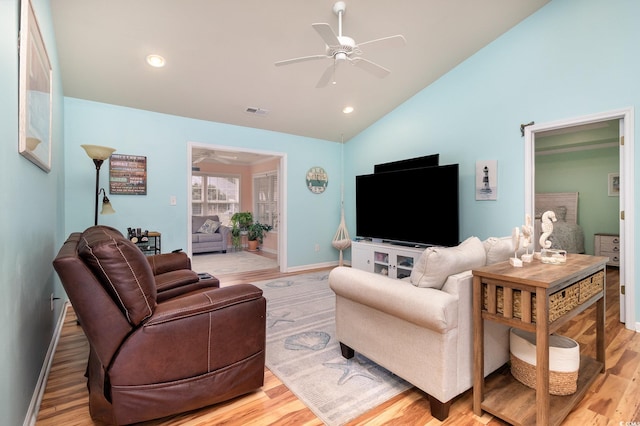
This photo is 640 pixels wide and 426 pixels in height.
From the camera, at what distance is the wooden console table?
1352 millimetres

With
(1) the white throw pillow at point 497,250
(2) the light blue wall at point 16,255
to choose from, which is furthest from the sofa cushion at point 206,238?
(1) the white throw pillow at point 497,250

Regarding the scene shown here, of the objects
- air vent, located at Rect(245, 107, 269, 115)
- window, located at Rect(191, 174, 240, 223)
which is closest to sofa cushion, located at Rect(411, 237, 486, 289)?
air vent, located at Rect(245, 107, 269, 115)

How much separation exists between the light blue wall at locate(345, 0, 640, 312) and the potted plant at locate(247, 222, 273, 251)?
422 cm

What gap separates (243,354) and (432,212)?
2890 millimetres

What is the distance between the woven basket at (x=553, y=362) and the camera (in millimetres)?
1656

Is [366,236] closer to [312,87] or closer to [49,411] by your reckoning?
[312,87]

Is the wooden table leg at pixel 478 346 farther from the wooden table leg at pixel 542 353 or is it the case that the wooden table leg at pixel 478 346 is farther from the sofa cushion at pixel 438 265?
the wooden table leg at pixel 542 353

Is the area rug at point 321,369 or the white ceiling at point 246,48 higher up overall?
the white ceiling at point 246,48

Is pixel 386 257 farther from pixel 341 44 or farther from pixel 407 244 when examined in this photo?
pixel 341 44

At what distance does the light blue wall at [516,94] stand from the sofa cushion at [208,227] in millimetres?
4782

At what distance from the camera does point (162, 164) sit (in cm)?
402

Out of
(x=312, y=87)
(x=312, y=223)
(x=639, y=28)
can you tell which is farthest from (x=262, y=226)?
(x=639, y=28)

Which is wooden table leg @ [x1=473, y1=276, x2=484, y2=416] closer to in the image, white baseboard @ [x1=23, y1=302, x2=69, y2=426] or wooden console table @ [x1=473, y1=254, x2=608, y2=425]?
wooden console table @ [x1=473, y1=254, x2=608, y2=425]

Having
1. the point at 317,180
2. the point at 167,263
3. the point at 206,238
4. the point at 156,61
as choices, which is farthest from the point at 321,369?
the point at 206,238
